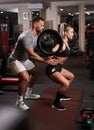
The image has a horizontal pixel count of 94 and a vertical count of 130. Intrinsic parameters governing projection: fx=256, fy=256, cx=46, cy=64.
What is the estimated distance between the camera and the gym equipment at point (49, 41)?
9.53 ft

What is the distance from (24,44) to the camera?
2.96 meters

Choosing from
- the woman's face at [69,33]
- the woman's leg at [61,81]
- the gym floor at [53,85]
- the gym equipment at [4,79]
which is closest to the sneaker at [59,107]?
the woman's leg at [61,81]

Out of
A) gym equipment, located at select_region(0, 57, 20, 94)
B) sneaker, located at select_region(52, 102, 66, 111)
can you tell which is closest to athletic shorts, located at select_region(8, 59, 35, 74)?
sneaker, located at select_region(52, 102, 66, 111)

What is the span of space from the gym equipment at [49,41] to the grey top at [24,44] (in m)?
0.11

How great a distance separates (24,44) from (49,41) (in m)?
0.29

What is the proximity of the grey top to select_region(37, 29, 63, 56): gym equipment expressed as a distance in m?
0.11

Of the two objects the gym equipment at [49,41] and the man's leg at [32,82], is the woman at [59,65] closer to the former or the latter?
the gym equipment at [49,41]

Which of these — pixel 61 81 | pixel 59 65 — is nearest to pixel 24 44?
pixel 59 65

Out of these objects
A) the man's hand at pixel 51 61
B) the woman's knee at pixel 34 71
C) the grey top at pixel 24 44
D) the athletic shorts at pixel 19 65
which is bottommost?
the woman's knee at pixel 34 71

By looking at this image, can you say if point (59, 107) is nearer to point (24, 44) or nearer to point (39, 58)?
point (39, 58)

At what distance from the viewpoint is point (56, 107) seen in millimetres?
3154

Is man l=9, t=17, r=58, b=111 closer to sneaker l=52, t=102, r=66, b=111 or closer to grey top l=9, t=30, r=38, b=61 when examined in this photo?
grey top l=9, t=30, r=38, b=61

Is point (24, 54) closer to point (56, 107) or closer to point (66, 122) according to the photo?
point (56, 107)

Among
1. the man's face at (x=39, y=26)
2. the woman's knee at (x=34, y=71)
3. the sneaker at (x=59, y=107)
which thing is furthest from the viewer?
the woman's knee at (x=34, y=71)
